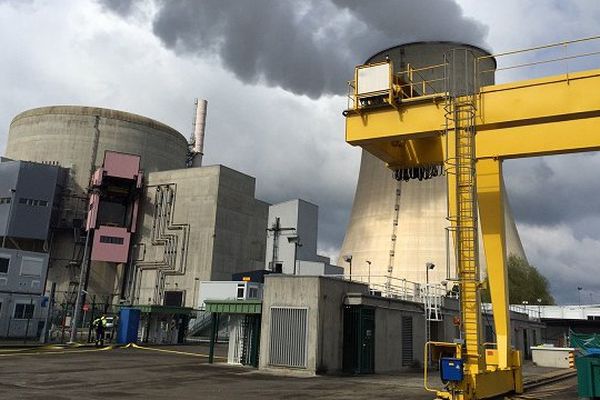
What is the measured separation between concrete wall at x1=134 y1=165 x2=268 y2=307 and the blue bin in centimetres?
1765

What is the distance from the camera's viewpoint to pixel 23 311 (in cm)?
3294

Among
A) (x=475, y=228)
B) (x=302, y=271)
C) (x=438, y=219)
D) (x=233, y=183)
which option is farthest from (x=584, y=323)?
(x=475, y=228)

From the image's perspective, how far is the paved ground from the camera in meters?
13.0

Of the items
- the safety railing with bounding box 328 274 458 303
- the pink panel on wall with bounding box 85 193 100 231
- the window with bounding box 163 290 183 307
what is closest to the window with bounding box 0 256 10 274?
the pink panel on wall with bounding box 85 193 100 231

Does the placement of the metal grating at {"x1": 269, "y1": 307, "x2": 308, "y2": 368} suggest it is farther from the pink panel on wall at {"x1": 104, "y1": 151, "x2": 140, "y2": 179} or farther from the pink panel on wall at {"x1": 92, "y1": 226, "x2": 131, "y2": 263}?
the pink panel on wall at {"x1": 104, "y1": 151, "x2": 140, "y2": 179}

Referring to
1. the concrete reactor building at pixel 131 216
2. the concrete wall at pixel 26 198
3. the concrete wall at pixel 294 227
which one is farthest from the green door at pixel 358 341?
the concrete wall at pixel 26 198

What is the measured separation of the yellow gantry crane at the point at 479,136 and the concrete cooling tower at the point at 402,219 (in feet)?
76.9

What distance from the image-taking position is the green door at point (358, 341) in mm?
20125

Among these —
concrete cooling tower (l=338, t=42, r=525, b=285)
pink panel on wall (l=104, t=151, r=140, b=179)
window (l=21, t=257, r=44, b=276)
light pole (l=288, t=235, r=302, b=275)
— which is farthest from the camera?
light pole (l=288, t=235, r=302, b=275)

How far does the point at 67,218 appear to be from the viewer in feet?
182

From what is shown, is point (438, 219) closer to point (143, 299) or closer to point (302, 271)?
point (302, 271)

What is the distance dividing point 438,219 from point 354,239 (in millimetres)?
7194

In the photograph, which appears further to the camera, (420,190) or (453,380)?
(420,190)

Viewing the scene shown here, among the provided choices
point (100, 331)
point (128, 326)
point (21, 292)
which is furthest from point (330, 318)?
point (21, 292)
